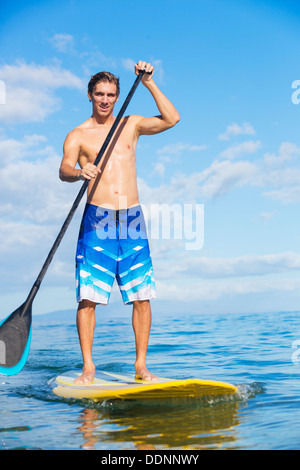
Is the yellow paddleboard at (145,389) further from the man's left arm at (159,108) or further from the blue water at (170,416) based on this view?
the man's left arm at (159,108)

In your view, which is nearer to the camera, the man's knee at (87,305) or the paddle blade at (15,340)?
the paddle blade at (15,340)

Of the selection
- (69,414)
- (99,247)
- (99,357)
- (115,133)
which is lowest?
(99,357)

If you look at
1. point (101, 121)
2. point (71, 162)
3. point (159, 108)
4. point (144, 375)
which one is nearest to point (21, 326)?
point (144, 375)

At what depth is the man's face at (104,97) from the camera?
4.77 m

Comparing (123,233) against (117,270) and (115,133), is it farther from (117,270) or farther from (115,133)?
(115,133)

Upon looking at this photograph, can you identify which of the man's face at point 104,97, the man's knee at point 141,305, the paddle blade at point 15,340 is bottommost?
the paddle blade at point 15,340

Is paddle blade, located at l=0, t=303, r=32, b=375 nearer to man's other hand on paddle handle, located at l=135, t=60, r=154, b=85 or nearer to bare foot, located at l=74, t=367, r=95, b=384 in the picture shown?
bare foot, located at l=74, t=367, r=95, b=384

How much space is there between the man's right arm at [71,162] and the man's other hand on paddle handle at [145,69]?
84cm

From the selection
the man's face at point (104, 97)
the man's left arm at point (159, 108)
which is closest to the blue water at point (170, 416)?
the man's left arm at point (159, 108)

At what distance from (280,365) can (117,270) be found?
2.86 meters

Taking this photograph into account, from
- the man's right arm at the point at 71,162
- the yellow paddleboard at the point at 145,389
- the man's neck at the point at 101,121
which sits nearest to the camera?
the yellow paddleboard at the point at 145,389

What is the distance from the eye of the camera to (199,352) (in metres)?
8.24

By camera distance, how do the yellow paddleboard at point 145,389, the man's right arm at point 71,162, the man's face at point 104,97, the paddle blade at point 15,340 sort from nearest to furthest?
the yellow paddleboard at point 145,389, the paddle blade at point 15,340, the man's right arm at point 71,162, the man's face at point 104,97
